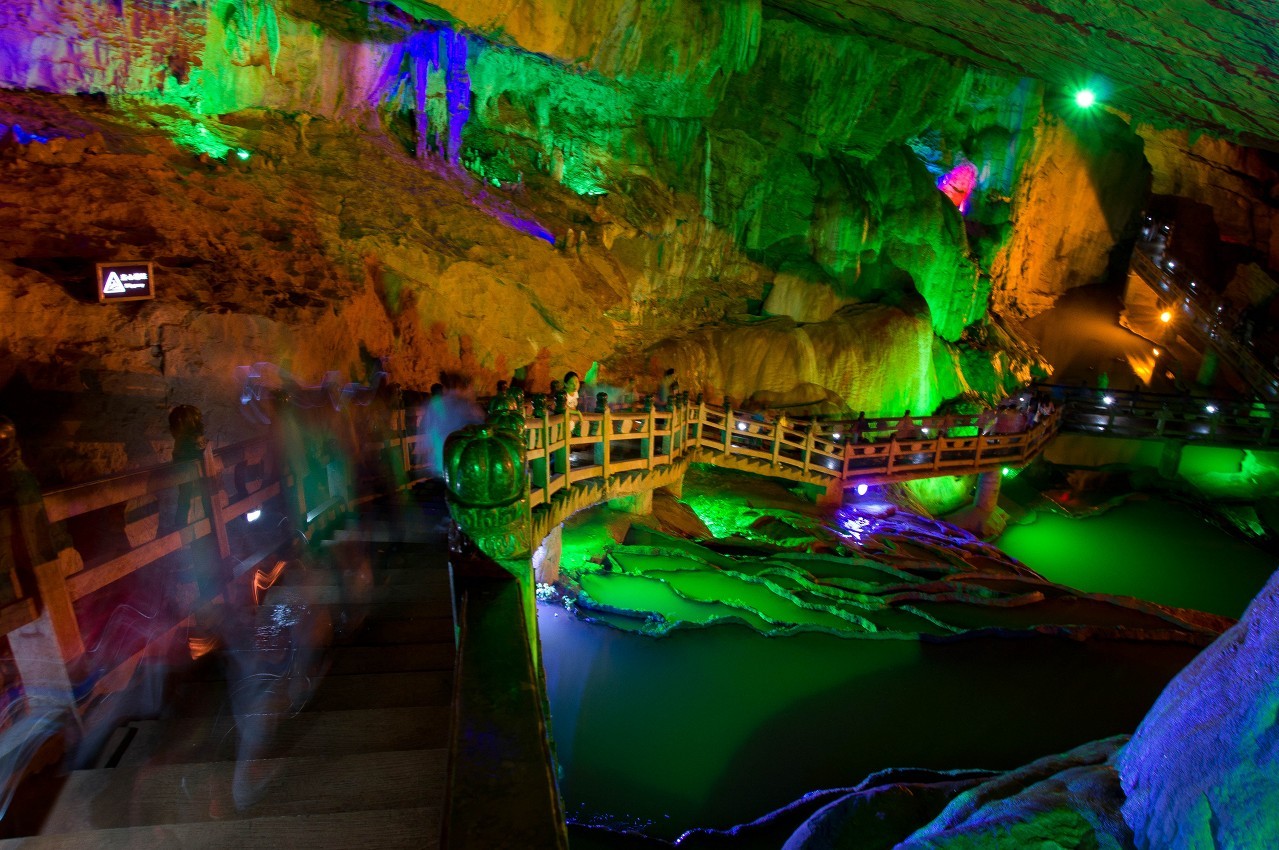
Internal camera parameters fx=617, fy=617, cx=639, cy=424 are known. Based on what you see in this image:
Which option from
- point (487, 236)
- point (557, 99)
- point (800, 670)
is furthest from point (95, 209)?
point (800, 670)

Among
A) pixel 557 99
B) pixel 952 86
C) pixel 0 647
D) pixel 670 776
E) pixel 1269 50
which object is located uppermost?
pixel 952 86

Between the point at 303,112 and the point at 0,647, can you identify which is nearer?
the point at 0,647

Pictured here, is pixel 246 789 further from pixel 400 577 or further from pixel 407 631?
pixel 400 577

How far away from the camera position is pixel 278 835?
223 cm

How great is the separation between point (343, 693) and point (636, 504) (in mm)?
7492

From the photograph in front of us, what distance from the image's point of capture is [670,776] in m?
4.72

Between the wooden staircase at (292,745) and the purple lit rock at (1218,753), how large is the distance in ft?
9.09

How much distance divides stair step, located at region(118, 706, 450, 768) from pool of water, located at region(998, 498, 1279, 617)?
50.6ft

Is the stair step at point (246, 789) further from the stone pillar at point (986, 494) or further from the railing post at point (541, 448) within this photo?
the stone pillar at point (986, 494)

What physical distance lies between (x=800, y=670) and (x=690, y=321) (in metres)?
10.2

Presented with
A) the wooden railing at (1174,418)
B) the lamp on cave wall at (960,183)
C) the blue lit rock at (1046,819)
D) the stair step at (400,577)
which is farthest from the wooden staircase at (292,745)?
the wooden railing at (1174,418)

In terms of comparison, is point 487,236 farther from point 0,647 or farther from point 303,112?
point 0,647

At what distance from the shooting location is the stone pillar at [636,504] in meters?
10.4

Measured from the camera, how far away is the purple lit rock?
6.95 ft
